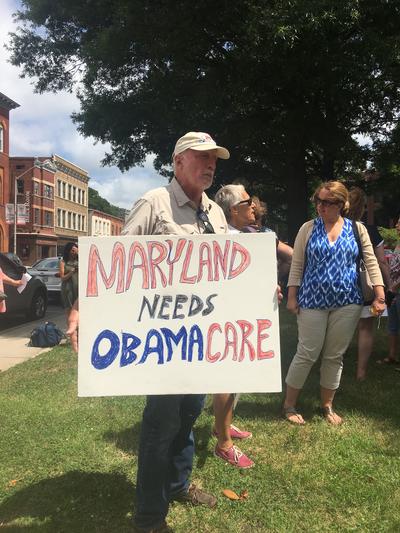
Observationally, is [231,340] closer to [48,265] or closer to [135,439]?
[135,439]

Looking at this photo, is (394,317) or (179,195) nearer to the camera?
(179,195)

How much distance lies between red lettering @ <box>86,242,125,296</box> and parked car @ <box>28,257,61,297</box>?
12.2 m

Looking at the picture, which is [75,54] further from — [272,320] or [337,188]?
[272,320]

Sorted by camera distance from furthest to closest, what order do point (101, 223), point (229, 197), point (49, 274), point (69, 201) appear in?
point (101, 223)
point (69, 201)
point (49, 274)
point (229, 197)

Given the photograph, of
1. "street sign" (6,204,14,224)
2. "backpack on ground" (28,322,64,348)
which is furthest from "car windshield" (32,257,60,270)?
"street sign" (6,204,14,224)

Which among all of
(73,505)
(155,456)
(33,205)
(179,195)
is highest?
(33,205)

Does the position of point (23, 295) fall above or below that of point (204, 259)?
below

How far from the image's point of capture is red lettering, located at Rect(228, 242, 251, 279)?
91.7 inches

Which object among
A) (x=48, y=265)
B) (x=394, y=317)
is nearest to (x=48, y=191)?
(x=48, y=265)

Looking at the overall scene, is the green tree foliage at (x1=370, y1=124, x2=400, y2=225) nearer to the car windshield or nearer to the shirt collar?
the car windshield

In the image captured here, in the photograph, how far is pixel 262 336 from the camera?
2.34 m

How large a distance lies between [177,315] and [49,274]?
13.2 meters

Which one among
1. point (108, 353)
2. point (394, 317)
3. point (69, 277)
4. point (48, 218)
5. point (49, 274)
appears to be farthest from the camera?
point (48, 218)

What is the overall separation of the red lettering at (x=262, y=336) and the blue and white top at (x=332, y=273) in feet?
4.92
